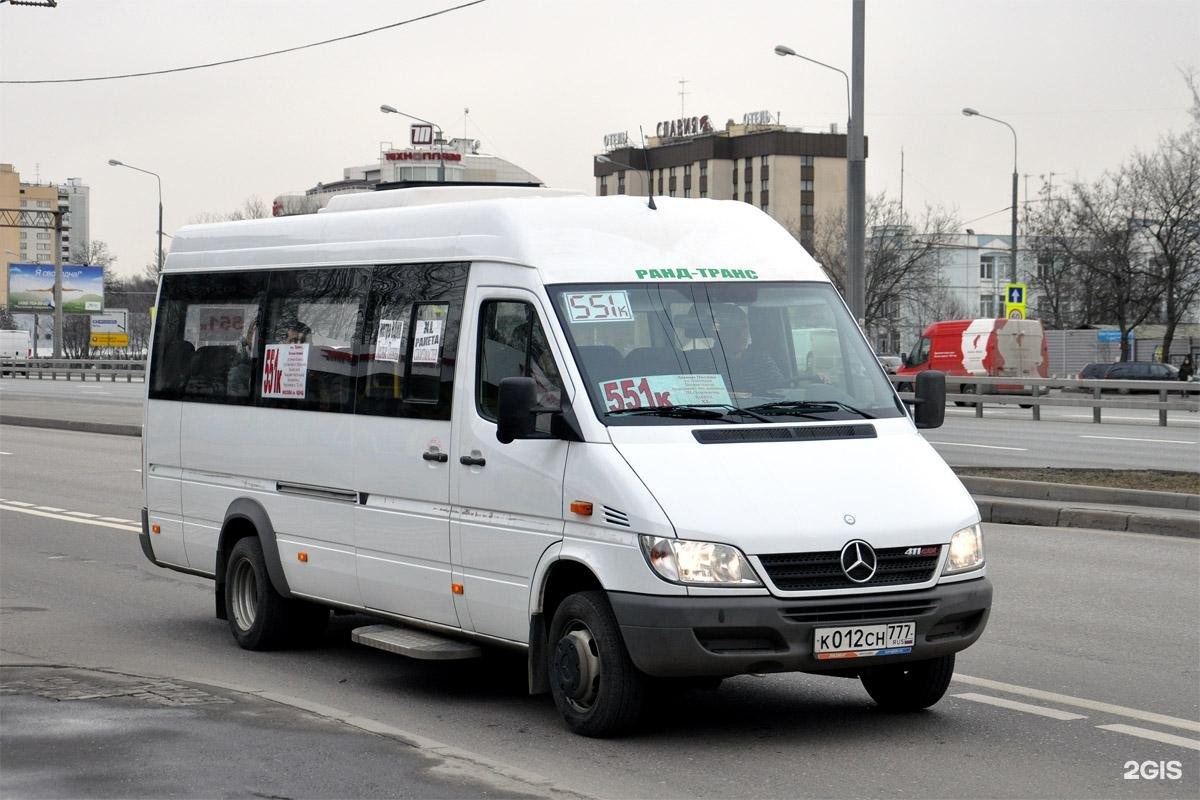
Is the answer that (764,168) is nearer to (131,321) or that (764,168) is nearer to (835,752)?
(131,321)

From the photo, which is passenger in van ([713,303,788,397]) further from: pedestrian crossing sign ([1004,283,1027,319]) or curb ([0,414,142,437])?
pedestrian crossing sign ([1004,283,1027,319])

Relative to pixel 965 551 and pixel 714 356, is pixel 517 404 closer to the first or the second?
pixel 714 356

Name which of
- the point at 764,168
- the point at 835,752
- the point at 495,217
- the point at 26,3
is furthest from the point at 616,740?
the point at 764,168

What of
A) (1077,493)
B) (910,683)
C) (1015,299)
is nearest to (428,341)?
(910,683)

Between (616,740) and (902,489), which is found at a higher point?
(902,489)

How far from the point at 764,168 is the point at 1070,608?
13101 centimetres

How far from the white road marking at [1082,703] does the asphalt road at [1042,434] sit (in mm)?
13252

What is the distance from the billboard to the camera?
4348 inches

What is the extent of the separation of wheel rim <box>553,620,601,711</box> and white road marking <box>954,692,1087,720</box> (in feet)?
6.32

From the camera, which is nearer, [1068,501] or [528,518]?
[528,518]

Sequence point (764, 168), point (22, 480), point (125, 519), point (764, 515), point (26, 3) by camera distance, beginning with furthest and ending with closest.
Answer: point (764, 168)
point (26, 3)
point (22, 480)
point (125, 519)
point (764, 515)

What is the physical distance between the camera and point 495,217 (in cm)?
770

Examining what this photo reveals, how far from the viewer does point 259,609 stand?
9.11 m

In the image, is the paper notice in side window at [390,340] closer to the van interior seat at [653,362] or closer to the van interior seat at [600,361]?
the van interior seat at [600,361]
